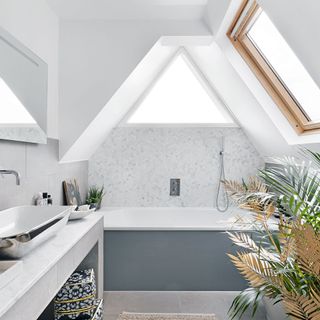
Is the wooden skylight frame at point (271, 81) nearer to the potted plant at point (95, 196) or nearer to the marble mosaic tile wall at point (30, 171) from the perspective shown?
the marble mosaic tile wall at point (30, 171)

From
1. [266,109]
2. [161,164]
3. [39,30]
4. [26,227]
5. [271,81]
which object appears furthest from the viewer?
[161,164]

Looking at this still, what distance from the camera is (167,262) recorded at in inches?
128

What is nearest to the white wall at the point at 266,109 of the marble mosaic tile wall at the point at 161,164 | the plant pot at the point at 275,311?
the marble mosaic tile wall at the point at 161,164

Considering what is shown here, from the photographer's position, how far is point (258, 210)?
201cm

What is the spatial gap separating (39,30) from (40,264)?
1.94 meters

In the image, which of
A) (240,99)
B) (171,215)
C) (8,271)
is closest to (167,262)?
(171,215)

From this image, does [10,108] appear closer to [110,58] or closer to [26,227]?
[26,227]

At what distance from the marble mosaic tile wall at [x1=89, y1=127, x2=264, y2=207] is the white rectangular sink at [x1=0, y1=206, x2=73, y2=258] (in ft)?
7.13

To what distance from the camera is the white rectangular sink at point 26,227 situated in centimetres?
146

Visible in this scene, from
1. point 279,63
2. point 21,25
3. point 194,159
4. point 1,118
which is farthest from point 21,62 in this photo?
point 194,159

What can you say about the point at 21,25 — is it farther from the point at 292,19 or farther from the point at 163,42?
the point at 292,19

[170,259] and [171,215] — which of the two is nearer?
[170,259]

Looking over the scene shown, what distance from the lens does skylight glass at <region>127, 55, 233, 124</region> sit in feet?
14.0

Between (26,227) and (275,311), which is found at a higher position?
(26,227)
